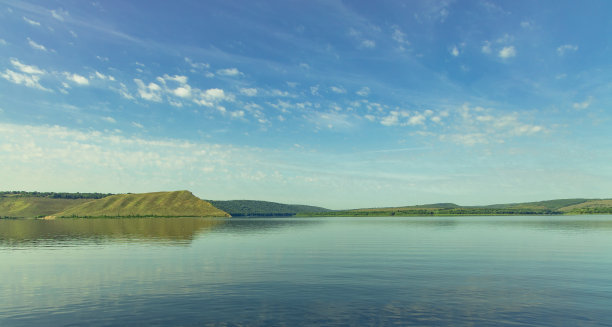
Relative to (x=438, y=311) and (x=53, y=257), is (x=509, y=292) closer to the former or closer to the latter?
(x=438, y=311)

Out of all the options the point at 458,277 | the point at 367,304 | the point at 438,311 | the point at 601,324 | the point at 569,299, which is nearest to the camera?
the point at 601,324

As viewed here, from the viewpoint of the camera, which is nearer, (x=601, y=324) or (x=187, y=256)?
(x=601, y=324)

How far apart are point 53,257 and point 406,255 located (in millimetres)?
55096

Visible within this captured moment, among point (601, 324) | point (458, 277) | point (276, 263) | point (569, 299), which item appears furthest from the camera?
point (276, 263)

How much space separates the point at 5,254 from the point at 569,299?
7815cm

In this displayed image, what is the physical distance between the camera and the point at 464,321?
21.8 meters

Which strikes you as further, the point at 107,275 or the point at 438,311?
the point at 107,275

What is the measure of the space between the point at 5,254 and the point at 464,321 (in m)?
71.1

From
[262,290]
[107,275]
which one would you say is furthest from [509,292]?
[107,275]

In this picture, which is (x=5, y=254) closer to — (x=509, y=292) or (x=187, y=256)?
(x=187, y=256)

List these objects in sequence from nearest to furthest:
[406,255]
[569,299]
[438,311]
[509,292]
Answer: [438,311] < [569,299] < [509,292] < [406,255]

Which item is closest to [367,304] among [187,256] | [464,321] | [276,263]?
[464,321]

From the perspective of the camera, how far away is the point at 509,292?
29.5 meters

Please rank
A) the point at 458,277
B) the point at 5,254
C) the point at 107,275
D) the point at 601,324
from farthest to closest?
1. the point at 5,254
2. the point at 107,275
3. the point at 458,277
4. the point at 601,324
